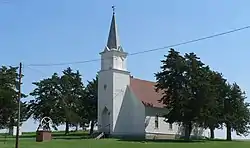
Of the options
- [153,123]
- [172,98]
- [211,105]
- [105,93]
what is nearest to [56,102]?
[105,93]

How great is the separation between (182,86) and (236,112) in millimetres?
16886

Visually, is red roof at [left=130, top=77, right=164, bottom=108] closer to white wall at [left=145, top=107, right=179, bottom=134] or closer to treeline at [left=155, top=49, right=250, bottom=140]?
white wall at [left=145, top=107, right=179, bottom=134]

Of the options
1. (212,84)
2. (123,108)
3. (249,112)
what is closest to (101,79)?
(123,108)

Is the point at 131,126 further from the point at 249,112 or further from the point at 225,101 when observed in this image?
the point at 249,112

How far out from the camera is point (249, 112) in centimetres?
8019

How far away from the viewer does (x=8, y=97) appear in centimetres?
7675

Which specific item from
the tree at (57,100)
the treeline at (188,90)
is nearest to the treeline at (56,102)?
the tree at (57,100)

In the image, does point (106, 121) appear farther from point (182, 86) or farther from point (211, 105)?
point (211, 105)

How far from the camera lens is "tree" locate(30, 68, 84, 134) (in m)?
82.7

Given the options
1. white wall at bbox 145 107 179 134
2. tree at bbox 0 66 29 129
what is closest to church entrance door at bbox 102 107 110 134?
white wall at bbox 145 107 179 134

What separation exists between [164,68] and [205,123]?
9.28 metres

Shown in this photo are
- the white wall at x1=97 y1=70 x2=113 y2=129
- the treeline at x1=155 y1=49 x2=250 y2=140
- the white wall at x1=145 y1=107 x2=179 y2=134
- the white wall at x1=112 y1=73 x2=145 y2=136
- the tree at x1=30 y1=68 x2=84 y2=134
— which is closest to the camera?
the treeline at x1=155 y1=49 x2=250 y2=140

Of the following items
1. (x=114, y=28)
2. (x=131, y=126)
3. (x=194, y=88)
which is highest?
(x=114, y=28)

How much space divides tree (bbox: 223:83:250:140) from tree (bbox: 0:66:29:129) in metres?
34.4
